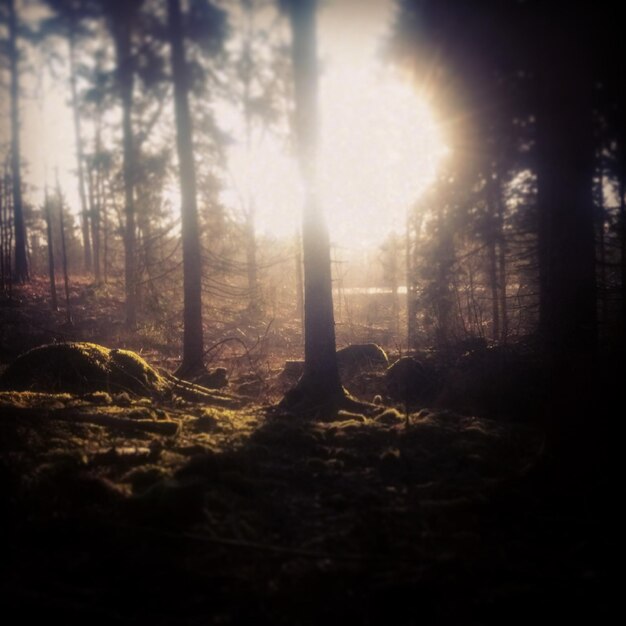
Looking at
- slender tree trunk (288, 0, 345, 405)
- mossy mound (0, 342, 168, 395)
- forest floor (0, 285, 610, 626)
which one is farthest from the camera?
slender tree trunk (288, 0, 345, 405)

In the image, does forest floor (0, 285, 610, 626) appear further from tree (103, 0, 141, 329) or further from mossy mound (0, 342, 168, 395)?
tree (103, 0, 141, 329)

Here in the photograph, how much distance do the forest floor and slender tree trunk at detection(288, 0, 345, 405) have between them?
6.70 feet

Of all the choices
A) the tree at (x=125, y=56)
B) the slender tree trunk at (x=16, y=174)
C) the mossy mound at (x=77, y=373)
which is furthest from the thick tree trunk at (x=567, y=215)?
the slender tree trunk at (x=16, y=174)

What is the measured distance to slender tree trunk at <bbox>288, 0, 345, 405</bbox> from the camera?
7723 mm

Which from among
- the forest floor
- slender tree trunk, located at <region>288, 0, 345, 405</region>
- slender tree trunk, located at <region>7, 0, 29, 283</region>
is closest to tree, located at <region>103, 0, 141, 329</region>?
slender tree trunk, located at <region>288, 0, 345, 405</region>

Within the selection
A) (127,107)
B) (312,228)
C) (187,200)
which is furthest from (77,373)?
(127,107)

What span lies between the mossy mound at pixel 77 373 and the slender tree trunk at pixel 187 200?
2811 millimetres

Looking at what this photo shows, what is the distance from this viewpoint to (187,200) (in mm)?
11219

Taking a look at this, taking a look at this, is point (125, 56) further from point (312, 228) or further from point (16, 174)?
point (16, 174)

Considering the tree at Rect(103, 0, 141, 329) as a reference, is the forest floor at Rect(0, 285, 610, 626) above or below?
below

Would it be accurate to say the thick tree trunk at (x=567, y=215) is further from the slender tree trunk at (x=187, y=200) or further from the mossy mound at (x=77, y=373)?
the slender tree trunk at (x=187, y=200)

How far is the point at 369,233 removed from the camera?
63.1 feet

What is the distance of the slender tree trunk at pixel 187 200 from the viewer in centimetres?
1056

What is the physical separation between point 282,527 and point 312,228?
5.36 metres
